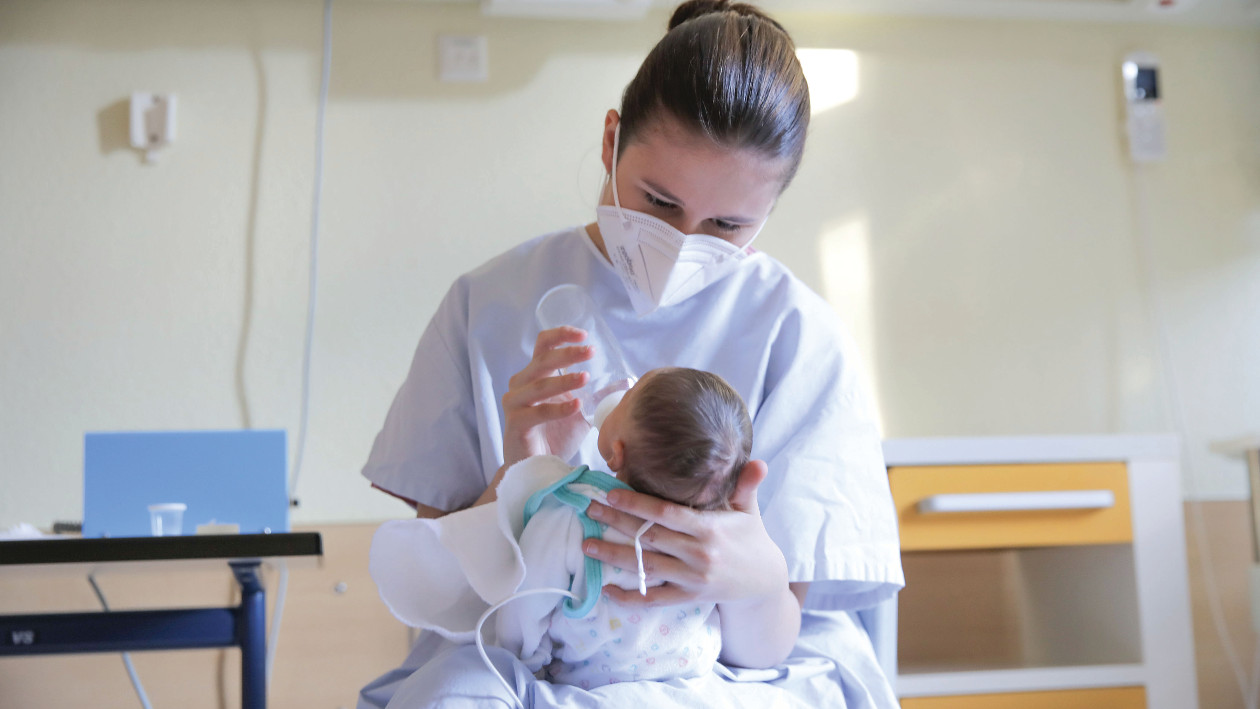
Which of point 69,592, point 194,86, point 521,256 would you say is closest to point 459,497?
point 521,256

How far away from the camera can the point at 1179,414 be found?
241cm

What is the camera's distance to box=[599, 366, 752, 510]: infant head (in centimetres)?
91

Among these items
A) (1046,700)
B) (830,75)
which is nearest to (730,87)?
(1046,700)

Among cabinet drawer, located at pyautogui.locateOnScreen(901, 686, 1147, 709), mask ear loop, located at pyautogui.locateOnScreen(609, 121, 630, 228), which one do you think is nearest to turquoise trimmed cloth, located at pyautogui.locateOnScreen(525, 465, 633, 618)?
mask ear loop, located at pyautogui.locateOnScreen(609, 121, 630, 228)

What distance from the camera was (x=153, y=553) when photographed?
1.03m

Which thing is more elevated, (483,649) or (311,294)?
(311,294)

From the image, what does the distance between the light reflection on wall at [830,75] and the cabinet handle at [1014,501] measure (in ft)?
3.50

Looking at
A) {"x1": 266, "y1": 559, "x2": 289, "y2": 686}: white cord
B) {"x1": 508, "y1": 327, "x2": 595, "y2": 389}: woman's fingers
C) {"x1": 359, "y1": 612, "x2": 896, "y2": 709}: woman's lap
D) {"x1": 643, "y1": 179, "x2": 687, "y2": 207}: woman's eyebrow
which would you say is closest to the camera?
{"x1": 359, "y1": 612, "x2": 896, "y2": 709}: woman's lap

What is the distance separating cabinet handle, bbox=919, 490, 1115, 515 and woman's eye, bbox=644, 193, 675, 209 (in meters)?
0.88

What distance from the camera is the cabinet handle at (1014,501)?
1.74m

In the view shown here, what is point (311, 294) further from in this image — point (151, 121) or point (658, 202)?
point (658, 202)

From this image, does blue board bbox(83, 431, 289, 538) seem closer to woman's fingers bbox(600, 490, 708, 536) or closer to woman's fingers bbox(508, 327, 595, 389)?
woman's fingers bbox(508, 327, 595, 389)

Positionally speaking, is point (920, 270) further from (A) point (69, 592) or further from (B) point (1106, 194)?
(A) point (69, 592)

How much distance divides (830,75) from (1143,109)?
2.66 ft
